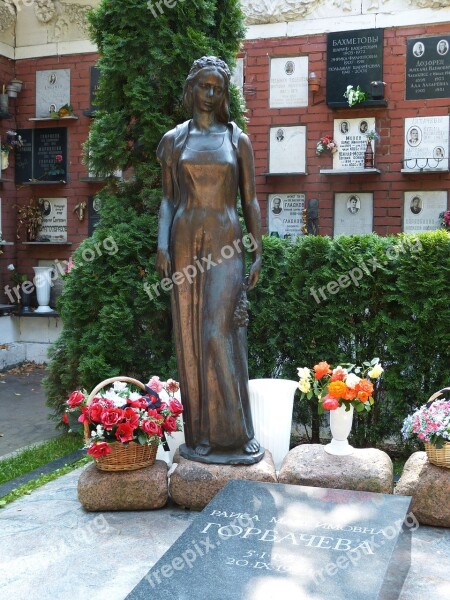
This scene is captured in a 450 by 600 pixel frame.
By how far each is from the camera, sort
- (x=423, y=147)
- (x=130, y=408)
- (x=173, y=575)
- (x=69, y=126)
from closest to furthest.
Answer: (x=173, y=575) → (x=130, y=408) → (x=423, y=147) → (x=69, y=126)

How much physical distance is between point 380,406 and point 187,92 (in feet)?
8.54

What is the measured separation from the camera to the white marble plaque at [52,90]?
382 inches

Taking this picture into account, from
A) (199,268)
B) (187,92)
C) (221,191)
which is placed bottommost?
(199,268)

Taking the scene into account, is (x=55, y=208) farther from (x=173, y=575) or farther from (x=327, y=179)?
(x=173, y=575)

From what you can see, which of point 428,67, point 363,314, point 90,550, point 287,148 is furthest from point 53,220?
point 90,550

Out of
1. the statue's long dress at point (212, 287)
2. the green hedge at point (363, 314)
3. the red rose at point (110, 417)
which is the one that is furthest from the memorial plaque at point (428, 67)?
the red rose at point (110, 417)

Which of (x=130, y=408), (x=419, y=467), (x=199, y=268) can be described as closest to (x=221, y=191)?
(x=199, y=268)

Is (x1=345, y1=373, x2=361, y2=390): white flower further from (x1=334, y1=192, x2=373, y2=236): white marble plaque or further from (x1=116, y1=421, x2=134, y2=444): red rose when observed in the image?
(x1=334, y1=192, x2=373, y2=236): white marble plaque

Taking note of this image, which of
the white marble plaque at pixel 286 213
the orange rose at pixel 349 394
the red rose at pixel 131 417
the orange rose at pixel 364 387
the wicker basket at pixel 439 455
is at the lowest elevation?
the wicker basket at pixel 439 455

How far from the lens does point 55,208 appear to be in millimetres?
9891

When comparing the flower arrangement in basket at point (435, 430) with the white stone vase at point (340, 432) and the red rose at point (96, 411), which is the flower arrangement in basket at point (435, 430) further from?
the red rose at point (96, 411)

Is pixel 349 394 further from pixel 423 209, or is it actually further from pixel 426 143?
pixel 426 143

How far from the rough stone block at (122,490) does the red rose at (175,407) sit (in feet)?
1.07

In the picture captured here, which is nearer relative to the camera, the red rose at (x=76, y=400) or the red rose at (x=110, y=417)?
the red rose at (x=110, y=417)
